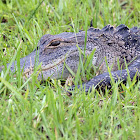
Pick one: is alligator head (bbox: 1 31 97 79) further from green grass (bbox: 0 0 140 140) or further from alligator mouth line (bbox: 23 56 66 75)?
green grass (bbox: 0 0 140 140)

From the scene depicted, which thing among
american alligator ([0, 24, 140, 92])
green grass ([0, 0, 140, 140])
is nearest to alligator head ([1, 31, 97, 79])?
american alligator ([0, 24, 140, 92])

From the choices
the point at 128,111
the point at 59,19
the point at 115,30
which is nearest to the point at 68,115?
the point at 128,111

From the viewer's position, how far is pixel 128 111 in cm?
251

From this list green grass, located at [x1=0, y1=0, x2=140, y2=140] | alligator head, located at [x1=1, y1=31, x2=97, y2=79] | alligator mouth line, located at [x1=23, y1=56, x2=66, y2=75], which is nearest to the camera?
green grass, located at [x1=0, y1=0, x2=140, y2=140]

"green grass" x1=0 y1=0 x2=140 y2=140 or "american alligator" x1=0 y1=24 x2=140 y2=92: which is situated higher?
"american alligator" x1=0 y1=24 x2=140 y2=92

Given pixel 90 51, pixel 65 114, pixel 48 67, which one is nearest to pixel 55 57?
pixel 48 67

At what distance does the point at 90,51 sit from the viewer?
3.73 meters

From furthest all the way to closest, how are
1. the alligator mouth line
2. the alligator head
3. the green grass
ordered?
the alligator head
the alligator mouth line
the green grass

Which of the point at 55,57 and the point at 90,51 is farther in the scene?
the point at 90,51

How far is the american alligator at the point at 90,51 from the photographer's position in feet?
11.0

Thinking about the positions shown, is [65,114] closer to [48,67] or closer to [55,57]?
[48,67]

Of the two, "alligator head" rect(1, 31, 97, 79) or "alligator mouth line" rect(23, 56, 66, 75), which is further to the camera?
"alligator head" rect(1, 31, 97, 79)

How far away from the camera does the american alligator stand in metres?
3.36

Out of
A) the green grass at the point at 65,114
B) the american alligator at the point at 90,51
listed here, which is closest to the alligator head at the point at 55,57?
the american alligator at the point at 90,51
